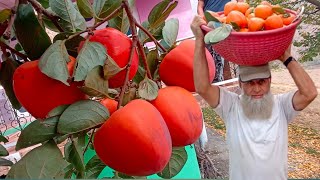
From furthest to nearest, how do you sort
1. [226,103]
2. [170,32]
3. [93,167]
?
[226,103], [93,167], [170,32]

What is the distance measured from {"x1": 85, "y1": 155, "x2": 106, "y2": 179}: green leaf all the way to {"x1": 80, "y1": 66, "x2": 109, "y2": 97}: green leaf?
29 cm

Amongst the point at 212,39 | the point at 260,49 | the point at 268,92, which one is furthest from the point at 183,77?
the point at 268,92

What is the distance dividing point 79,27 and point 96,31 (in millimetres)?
39

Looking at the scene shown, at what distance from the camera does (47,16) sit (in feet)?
1.78

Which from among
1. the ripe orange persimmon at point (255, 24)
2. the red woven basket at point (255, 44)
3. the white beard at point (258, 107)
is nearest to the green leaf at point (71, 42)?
the red woven basket at point (255, 44)

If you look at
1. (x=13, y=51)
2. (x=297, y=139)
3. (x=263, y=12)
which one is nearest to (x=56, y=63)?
(x=13, y=51)

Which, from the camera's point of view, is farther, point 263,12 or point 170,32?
point 263,12

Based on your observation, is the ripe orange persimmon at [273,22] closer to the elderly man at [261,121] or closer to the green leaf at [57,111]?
the elderly man at [261,121]

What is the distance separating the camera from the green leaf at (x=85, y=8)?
1.78ft

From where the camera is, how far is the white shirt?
1.35m

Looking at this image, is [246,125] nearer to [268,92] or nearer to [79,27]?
[268,92]

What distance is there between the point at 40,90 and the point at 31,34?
0.27ft

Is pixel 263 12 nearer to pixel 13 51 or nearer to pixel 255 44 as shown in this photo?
pixel 255 44

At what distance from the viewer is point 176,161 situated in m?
0.67
